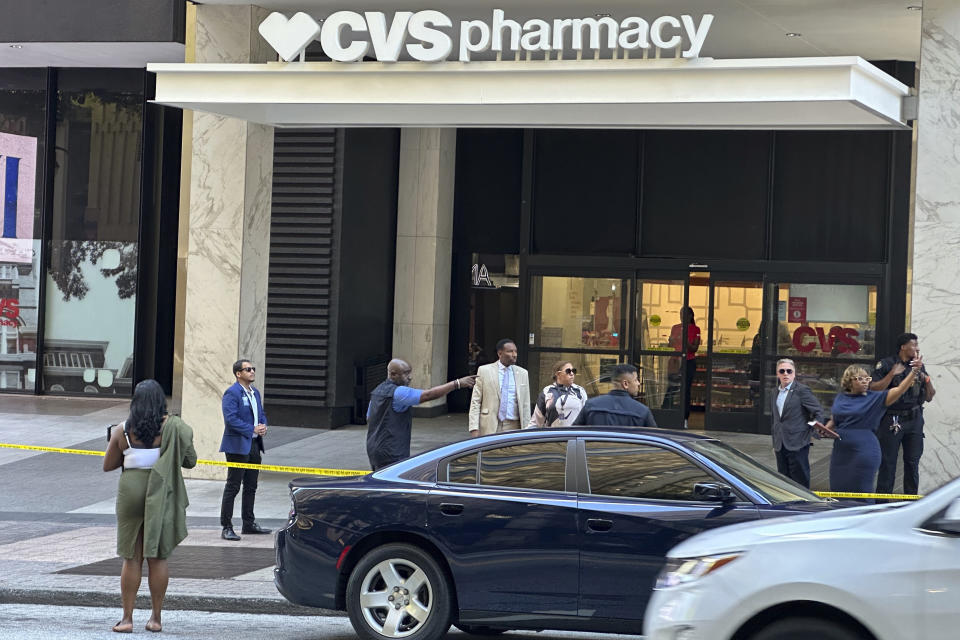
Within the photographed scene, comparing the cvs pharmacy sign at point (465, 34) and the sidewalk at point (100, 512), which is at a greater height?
the cvs pharmacy sign at point (465, 34)

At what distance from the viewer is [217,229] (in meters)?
15.4

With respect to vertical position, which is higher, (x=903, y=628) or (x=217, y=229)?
(x=217, y=229)

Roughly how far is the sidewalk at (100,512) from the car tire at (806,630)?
455 centimetres

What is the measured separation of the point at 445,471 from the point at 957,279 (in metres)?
6.96

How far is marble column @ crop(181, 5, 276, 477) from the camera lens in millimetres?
15289

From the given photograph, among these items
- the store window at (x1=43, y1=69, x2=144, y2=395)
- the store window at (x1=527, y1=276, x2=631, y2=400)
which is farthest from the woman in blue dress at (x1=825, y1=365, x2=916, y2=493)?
the store window at (x1=43, y1=69, x2=144, y2=395)

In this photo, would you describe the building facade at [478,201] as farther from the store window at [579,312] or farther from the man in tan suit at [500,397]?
the man in tan suit at [500,397]

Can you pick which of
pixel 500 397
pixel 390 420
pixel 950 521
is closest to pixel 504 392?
pixel 500 397

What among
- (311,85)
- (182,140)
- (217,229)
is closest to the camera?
(311,85)

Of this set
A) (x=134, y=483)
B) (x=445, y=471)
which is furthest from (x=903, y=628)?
(x=134, y=483)

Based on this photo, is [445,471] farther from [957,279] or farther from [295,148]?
[295,148]

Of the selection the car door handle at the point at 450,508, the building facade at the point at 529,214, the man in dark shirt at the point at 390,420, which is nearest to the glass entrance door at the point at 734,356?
the building facade at the point at 529,214

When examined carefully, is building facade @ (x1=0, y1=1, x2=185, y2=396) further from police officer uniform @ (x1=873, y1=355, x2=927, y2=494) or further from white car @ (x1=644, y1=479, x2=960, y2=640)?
white car @ (x1=644, y1=479, x2=960, y2=640)

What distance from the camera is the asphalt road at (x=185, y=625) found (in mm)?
8523
